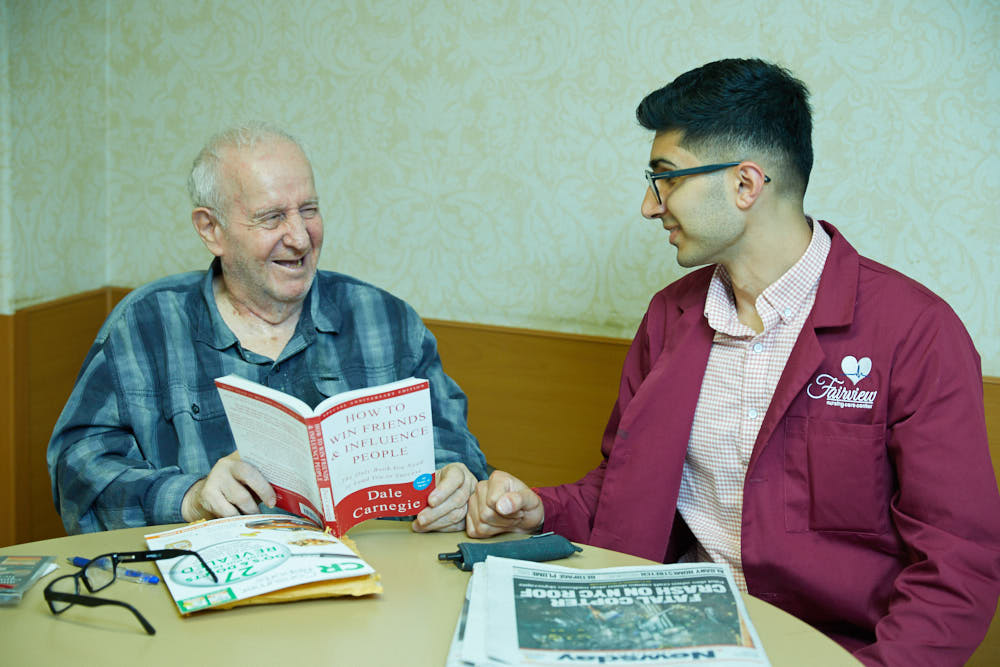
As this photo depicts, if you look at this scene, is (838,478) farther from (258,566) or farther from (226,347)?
(226,347)

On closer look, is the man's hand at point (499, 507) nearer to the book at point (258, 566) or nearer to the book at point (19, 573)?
the book at point (258, 566)

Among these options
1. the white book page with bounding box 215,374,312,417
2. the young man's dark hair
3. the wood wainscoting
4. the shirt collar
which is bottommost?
the wood wainscoting

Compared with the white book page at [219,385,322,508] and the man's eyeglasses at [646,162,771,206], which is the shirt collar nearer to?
the man's eyeglasses at [646,162,771,206]

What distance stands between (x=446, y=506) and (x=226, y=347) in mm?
629

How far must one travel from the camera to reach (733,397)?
5.57 feet

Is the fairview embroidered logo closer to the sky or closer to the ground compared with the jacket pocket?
closer to the sky

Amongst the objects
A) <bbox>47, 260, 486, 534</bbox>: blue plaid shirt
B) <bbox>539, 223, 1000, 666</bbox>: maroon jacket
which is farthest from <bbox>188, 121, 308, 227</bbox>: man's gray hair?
<bbox>539, 223, 1000, 666</bbox>: maroon jacket

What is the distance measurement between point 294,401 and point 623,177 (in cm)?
134

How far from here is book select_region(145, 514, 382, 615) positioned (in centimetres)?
121

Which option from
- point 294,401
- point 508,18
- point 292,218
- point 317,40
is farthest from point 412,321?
point 317,40

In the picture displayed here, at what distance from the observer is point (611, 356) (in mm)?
2535

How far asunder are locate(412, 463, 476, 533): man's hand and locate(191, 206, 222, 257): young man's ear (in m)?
0.73

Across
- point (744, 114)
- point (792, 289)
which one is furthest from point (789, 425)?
point (744, 114)

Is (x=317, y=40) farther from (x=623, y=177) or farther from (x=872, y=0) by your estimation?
(x=872, y=0)
